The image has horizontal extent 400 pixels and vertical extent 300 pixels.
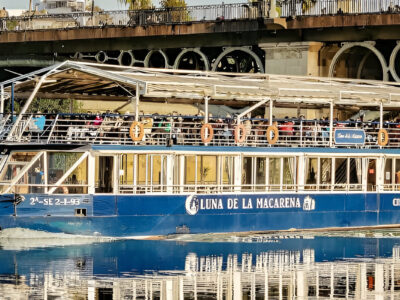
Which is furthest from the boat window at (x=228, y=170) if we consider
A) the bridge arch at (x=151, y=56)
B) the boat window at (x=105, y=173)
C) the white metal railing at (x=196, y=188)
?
the bridge arch at (x=151, y=56)

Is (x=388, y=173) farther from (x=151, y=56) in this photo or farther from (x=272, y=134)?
(x=151, y=56)

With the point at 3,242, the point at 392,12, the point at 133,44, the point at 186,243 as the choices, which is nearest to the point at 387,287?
the point at 186,243

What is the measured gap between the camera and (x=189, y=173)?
4484cm

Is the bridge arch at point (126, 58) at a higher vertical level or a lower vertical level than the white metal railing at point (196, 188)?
higher

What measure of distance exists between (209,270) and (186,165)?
895 cm

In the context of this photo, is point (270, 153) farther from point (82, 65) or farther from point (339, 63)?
point (339, 63)

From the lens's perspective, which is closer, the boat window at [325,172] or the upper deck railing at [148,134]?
the upper deck railing at [148,134]

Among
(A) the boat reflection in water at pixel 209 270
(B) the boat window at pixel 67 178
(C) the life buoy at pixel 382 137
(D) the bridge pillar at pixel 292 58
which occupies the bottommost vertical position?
(A) the boat reflection in water at pixel 209 270

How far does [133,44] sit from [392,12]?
1869cm

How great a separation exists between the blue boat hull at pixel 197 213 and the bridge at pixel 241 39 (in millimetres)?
22126

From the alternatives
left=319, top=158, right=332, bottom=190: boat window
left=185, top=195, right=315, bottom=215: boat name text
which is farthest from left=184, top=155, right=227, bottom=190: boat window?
left=319, top=158, right=332, bottom=190: boat window

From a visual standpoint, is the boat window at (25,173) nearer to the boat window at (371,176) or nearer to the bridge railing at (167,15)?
the boat window at (371,176)

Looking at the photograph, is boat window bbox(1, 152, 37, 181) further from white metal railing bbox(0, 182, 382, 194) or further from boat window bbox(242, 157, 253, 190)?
boat window bbox(242, 157, 253, 190)

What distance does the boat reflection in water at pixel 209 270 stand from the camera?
105ft
